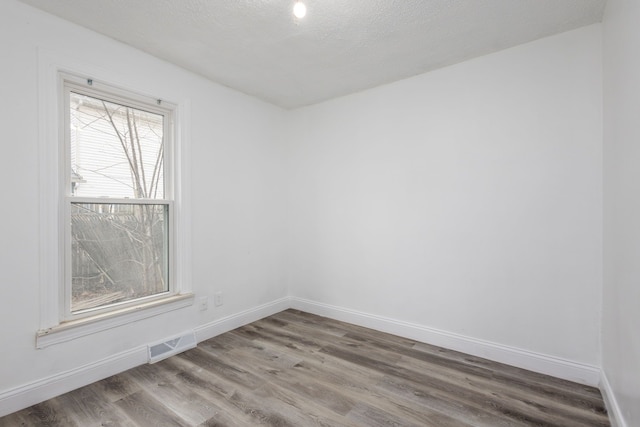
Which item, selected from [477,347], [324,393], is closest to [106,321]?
[324,393]

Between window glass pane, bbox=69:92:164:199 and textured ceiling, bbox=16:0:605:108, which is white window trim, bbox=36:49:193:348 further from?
textured ceiling, bbox=16:0:605:108

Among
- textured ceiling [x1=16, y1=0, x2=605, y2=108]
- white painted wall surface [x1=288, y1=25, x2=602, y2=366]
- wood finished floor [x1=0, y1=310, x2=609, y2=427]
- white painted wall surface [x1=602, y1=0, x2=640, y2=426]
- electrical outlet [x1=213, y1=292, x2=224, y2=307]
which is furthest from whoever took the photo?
electrical outlet [x1=213, y1=292, x2=224, y2=307]

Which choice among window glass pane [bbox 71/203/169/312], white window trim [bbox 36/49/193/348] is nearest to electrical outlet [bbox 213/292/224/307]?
window glass pane [bbox 71/203/169/312]

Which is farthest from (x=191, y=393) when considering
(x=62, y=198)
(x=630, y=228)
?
(x=630, y=228)

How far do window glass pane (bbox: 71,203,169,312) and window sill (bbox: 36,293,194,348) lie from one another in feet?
0.47

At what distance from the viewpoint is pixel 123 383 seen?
2.14 m

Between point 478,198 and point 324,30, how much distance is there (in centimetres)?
177

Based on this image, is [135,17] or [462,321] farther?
[462,321]

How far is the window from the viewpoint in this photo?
7.06ft

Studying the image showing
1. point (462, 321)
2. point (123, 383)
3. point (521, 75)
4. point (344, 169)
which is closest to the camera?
point (123, 383)

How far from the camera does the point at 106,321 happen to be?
2.21 metres

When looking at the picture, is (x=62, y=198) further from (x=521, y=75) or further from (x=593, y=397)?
(x=593, y=397)

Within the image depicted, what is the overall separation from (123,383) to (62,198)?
4.46ft

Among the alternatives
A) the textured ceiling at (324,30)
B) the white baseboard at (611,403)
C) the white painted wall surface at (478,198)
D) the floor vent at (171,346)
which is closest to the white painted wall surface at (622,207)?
the white baseboard at (611,403)
